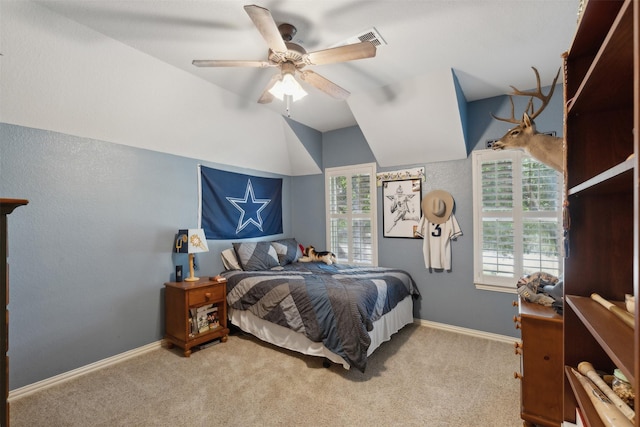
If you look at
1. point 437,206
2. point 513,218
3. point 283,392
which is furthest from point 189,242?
point 513,218

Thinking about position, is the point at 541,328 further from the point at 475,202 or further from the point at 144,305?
the point at 144,305

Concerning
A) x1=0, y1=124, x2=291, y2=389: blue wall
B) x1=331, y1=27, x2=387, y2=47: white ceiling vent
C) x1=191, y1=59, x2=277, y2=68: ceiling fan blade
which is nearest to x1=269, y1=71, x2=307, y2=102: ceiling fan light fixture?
x1=191, y1=59, x2=277, y2=68: ceiling fan blade

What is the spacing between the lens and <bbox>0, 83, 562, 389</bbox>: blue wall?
7.13 ft

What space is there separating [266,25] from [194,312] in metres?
2.61

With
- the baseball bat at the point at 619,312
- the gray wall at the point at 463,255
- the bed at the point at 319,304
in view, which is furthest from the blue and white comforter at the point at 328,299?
the baseball bat at the point at 619,312

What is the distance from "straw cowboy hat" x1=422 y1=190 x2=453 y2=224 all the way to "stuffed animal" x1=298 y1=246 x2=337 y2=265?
1.38 meters

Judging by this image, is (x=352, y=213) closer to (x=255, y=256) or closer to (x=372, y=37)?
(x=255, y=256)

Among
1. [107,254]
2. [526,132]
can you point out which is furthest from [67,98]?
[526,132]

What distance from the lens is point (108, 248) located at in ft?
8.57

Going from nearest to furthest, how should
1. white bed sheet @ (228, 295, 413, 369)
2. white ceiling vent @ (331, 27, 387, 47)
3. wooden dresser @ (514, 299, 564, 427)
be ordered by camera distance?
wooden dresser @ (514, 299, 564, 427)
white ceiling vent @ (331, 27, 387, 47)
white bed sheet @ (228, 295, 413, 369)

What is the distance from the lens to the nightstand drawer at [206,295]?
9.17 ft

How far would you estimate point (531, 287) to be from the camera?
6.05 feet

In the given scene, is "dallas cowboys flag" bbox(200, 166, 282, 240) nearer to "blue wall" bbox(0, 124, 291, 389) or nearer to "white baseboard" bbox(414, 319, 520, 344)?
"blue wall" bbox(0, 124, 291, 389)

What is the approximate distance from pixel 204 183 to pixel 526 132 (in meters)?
3.16
